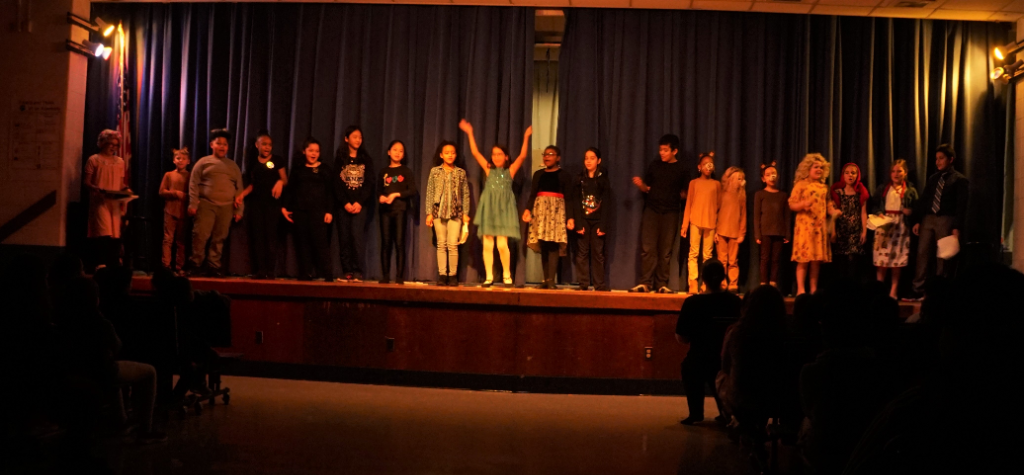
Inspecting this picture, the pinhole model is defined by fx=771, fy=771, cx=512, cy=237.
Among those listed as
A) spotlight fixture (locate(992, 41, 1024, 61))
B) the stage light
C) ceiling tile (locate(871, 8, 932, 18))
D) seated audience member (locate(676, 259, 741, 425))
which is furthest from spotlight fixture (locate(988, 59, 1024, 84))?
the stage light

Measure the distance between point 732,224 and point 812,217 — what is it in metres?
0.74

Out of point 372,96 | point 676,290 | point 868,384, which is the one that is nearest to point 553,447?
point 868,384

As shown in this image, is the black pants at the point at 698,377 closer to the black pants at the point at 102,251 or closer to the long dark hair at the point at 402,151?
the long dark hair at the point at 402,151

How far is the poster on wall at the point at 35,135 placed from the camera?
788 cm

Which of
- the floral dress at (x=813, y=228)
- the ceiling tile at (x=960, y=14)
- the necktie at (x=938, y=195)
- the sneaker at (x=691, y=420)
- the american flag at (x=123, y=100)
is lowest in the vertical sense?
the sneaker at (x=691, y=420)

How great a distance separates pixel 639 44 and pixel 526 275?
284 centimetres

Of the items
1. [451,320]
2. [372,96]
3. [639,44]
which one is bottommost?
[451,320]

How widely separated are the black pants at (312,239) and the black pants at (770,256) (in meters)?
4.25

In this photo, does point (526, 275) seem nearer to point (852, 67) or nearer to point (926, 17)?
point (852, 67)

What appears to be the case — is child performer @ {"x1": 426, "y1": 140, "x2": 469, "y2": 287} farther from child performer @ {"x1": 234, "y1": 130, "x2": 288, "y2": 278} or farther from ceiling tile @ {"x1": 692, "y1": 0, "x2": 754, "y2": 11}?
ceiling tile @ {"x1": 692, "y1": 0, "x2": 754, "y2": 11}

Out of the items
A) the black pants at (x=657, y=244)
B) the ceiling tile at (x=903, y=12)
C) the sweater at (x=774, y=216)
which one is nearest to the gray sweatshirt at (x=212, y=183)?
the black pants at (x=657, y=244)

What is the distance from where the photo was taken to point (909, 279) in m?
8.02

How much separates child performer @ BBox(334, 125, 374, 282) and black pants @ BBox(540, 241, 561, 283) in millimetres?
1861

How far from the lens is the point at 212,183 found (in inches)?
299
